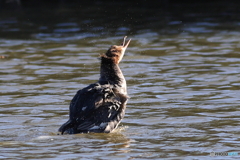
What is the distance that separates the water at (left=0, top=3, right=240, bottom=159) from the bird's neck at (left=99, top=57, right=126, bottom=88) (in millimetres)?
658

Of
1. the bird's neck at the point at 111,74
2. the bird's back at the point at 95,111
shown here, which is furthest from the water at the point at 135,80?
the bird's neck at the point at 111,74

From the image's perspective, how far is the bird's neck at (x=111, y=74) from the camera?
8.63m

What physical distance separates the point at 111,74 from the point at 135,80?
3.39 m

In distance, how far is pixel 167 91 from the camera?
428 inches

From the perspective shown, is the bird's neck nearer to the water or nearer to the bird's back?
the bird's back


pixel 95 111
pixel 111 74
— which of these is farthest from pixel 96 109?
pixel 111 74

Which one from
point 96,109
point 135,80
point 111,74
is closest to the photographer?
point 96,109

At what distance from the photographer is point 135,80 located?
12.0 metres

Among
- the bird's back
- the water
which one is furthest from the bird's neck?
the water

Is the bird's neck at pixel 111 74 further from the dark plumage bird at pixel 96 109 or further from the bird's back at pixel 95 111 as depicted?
the bird's back at pixel 95 111

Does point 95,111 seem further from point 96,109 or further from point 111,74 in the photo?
point 111,74

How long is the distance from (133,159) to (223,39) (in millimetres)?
9920

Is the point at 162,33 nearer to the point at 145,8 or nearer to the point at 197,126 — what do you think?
the point at 145,8

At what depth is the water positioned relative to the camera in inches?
296
